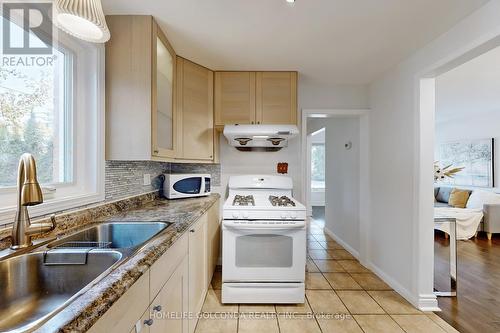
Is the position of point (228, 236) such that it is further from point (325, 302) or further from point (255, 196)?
point (325, 302)

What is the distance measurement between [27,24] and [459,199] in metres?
6.17

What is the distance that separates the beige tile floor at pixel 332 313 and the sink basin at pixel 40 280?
117cm

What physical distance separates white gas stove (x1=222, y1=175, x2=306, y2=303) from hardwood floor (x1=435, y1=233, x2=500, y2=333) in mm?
1248

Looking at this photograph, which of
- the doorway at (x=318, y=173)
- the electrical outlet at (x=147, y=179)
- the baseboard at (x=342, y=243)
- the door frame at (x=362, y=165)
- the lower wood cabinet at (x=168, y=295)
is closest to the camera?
the lower wood cabinet at (x=168, y=295)

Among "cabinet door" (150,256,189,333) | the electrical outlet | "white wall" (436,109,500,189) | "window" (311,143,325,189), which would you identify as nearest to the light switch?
the electrical outlet

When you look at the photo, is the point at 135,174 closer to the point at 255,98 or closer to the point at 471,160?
the point at 255,98

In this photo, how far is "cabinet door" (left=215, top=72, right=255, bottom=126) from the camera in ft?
8.68

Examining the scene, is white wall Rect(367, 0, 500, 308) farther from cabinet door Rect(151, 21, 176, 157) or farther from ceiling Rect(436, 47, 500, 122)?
cabinet door Rect(151, 21, 176, 157)

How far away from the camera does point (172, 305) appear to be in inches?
Answer: 48.8

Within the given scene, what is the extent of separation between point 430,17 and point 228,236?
85.5 inches

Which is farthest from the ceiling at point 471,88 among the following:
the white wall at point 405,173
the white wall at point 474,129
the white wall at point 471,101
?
the white wall at point 405,173

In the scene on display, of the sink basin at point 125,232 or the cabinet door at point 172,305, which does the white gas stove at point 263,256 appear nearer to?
the cabinet door at point 172,305

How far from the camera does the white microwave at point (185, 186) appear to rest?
2441mm

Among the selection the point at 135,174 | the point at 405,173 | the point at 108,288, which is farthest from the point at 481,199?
the point at 108,288
